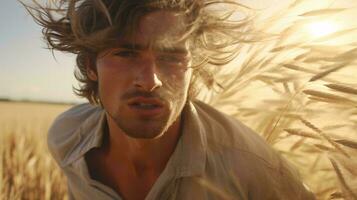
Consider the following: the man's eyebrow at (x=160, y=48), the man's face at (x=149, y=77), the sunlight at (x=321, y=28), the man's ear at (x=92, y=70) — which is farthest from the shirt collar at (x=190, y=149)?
the sunlight at (x=321, y=28)

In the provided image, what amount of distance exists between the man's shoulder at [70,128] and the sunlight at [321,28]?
109cm

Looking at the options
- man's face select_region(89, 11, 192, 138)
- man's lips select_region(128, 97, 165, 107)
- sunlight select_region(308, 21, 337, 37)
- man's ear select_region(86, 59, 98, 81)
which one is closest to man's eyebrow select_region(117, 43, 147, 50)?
man's face select_region(89, 11, 192, 138)

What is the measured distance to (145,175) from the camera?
190 centimetres

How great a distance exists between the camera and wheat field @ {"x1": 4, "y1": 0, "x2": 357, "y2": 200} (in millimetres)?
1284

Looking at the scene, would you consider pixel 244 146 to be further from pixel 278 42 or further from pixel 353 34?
pixel 353 34

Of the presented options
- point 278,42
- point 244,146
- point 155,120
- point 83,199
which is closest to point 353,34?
point 278,42

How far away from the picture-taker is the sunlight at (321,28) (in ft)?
4.58

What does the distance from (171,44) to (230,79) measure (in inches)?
10.1

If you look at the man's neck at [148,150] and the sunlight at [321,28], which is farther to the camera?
the man's neck at [148,150]

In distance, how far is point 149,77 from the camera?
63.5 inches

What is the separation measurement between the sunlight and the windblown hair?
1.33ft

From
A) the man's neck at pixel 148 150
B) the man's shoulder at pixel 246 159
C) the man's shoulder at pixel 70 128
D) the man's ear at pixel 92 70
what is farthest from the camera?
the man's shoulder at pixel 70 128

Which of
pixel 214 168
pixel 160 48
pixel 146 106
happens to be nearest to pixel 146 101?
pixel 146 106

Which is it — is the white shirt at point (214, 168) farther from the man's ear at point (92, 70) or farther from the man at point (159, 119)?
the man's ear at point (92, 70)
